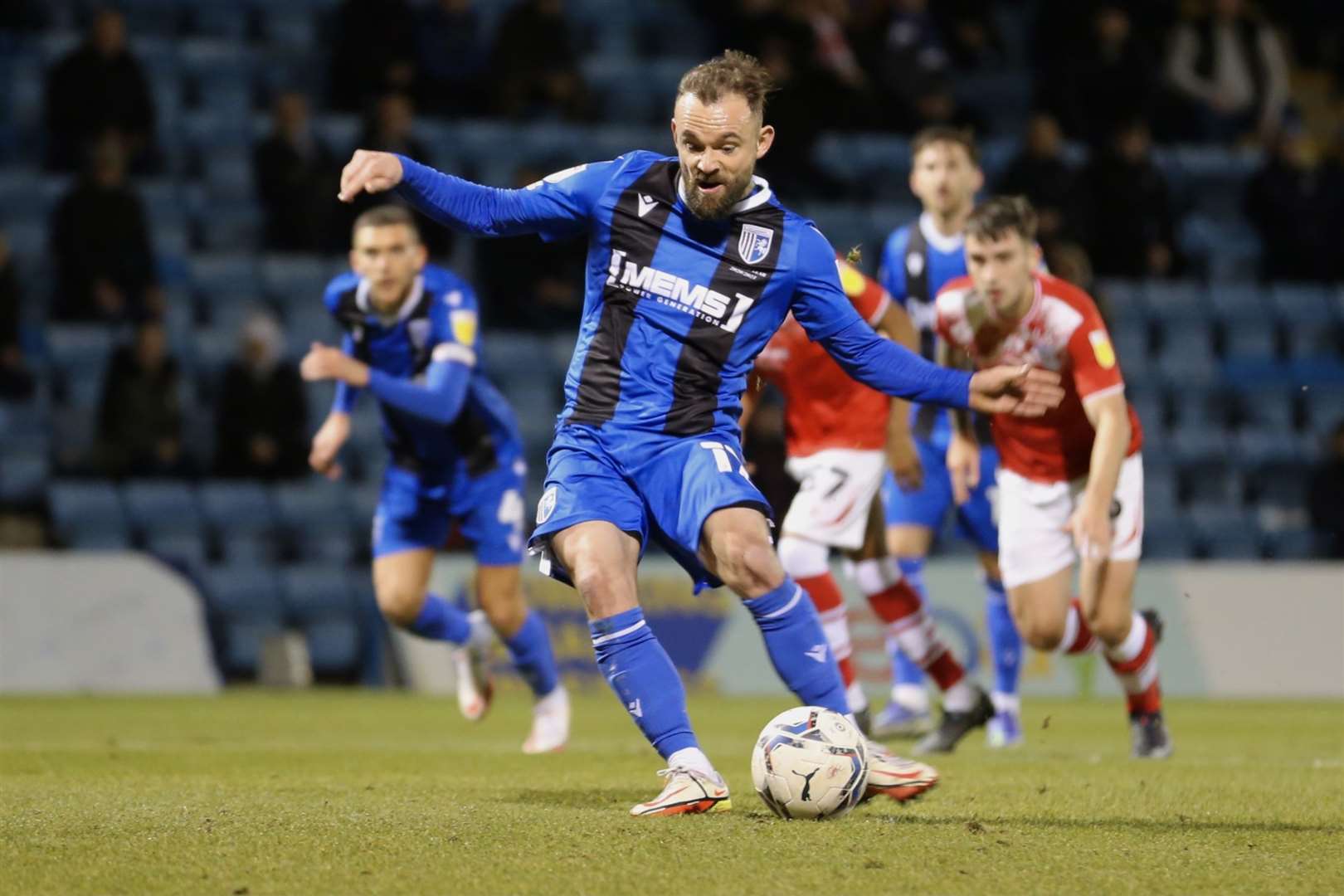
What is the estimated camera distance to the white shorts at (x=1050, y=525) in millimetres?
7512

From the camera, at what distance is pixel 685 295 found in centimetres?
541

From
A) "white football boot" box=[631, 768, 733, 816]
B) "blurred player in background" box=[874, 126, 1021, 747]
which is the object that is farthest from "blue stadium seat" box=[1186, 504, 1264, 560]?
"white football boot" box=[631, 768, 733, 816]

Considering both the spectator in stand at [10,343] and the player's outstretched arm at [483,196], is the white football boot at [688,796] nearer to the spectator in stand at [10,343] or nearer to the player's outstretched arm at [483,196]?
the player's outstretched arm at [483,196]

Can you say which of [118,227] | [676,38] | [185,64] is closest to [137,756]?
[118,227]

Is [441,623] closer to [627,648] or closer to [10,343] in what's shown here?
[627,648]

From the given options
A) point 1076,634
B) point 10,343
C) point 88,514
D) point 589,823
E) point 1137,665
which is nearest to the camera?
point 589,823

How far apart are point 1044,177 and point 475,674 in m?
7.38

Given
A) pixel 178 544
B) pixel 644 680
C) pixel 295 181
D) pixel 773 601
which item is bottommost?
pixel 644 680

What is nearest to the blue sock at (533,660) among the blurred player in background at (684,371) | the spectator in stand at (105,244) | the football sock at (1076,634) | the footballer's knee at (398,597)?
the footballer's knee at (398,597)

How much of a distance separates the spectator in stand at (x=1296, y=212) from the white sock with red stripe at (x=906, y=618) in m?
8.53

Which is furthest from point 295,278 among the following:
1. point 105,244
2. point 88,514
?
point 88,514

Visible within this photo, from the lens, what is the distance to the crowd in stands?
12680 millimetres

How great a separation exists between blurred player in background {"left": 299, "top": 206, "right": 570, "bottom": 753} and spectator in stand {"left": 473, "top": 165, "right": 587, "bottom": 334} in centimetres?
541

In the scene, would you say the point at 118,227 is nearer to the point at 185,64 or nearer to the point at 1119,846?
the point at 185,64
